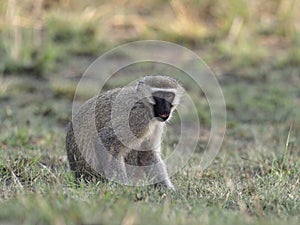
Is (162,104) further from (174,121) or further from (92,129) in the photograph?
(174,121)

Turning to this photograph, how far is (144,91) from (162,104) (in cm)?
22

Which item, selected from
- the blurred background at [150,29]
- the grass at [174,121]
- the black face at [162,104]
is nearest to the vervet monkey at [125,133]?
the black face at [162,104]

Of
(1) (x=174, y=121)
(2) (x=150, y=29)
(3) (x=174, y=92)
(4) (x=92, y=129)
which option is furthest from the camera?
(2) (x=150, y=29)

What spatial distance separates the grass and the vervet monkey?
22cm

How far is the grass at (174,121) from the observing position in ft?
13.9

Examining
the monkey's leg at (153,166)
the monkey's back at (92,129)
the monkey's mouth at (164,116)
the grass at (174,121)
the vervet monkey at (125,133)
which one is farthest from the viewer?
the monkey's leg at (153,166)

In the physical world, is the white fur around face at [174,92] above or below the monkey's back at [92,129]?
above

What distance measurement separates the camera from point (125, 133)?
5.46 metres

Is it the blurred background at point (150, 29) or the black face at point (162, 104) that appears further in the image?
→ the blurred background at point (150, 29)

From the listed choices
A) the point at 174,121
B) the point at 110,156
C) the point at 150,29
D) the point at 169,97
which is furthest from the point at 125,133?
the point at 150,29

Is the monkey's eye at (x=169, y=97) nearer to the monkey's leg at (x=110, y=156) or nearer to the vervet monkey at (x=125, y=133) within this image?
the vervet monkey at (x=125, y=133)

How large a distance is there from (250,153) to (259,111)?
229 centimetres

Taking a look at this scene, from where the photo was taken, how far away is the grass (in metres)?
4.25

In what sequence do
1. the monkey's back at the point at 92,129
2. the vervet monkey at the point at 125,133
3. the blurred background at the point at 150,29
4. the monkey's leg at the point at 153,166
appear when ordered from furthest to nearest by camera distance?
1. the blurred background at the point at 150,29
2. the monkey's leg at the point at 153,166
3. the monkey's back at the point at 92,129
4. the vervet monkey at the point at 125,133
